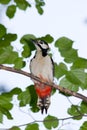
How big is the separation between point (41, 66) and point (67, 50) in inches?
21.8

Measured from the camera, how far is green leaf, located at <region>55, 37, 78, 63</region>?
2.15 m

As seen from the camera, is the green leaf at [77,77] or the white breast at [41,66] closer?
the green leaf at [77,77]

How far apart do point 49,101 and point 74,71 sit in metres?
0.67

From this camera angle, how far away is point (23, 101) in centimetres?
245

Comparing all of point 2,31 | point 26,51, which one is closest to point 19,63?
point 26,51

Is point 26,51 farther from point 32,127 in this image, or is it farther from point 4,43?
point 32,127

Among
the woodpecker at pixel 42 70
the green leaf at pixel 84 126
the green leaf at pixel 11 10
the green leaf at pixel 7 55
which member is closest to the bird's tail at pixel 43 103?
the woodpecker at pixel 42 70

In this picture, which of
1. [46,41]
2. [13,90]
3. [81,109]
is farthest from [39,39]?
[81,109]

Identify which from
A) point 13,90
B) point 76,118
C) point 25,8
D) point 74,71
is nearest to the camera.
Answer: point 74,71

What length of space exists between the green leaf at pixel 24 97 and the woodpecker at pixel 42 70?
0.39 feet

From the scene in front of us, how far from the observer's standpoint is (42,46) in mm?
2512

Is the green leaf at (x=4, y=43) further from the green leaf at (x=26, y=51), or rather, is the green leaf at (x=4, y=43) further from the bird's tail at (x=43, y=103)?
the bird's tail at (x=43, y=103)

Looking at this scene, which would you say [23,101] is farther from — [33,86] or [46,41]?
[46,41]

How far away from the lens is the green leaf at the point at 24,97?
2444mm
